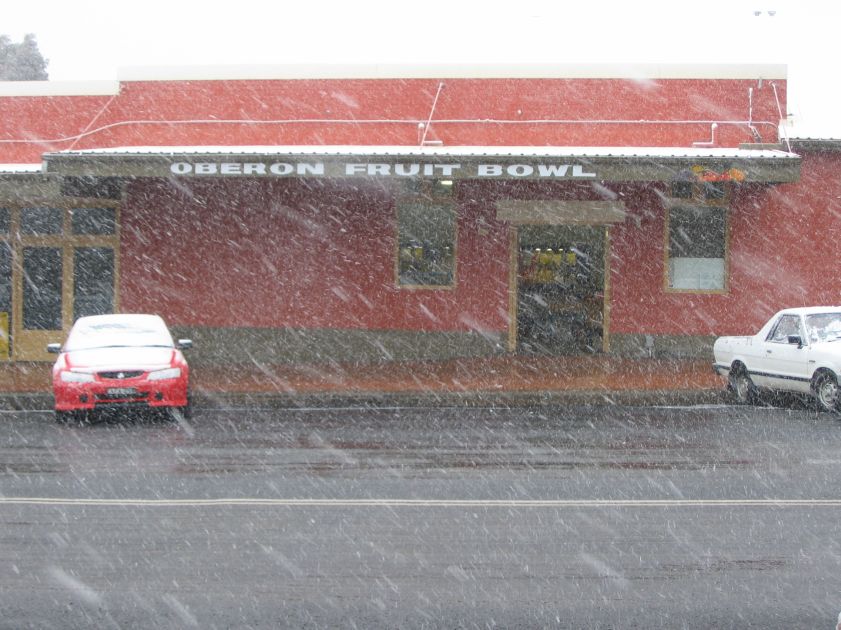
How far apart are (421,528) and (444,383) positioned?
409 inches

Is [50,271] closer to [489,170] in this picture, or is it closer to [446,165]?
[446,165]

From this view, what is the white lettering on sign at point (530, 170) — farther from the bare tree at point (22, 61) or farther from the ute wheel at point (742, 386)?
the bare tree at point (22, 61)

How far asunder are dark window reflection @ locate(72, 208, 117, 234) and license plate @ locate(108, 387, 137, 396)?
30.7ft

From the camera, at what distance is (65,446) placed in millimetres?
12570

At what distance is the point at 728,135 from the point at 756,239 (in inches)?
86.6

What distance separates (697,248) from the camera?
22.7 meters

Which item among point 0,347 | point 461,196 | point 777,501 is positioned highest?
point 461,196

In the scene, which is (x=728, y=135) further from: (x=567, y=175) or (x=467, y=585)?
(x=467, y=585)

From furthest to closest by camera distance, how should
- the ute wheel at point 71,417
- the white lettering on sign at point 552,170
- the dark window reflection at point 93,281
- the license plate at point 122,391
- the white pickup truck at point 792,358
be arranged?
the dark window reflection at point 93,281
the white lettering on sign at point 552,170
the white pickup truck at point 792,358
the ute wheel at point 71,417
the license plate at point 122,391

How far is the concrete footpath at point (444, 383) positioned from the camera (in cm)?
1716

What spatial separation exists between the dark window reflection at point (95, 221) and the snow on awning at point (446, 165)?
10.2ft

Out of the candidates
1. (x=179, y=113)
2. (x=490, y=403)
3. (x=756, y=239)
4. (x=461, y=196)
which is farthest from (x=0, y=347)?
(x=756, y=239)

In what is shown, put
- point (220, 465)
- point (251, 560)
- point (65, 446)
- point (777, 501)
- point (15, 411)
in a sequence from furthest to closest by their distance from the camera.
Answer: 1. point (15, 411)
2. point (65, 446)
3. point (220, 465)
4. point (777, 501)
5. point (251, 560)

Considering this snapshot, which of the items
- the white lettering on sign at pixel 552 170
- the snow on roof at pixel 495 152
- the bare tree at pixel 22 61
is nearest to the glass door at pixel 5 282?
the snow on roof at pixel 495 152
